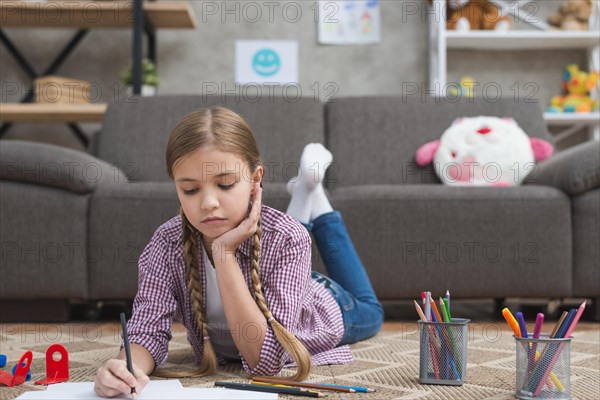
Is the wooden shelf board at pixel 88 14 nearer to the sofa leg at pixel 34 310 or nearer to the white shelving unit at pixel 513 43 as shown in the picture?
the white shelving unit at pixel 513 43

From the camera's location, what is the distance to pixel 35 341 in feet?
5.58

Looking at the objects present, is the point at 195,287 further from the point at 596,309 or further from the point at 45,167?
the point at 596,309

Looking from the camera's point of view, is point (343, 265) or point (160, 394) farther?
point (343, 265)

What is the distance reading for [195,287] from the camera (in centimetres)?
127

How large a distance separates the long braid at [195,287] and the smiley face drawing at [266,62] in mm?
2190

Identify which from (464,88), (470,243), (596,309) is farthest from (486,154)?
(464,88)

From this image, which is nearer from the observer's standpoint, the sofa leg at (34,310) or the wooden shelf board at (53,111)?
the sofa leg at (34,310)

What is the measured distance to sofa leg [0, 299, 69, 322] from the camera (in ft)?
6.82

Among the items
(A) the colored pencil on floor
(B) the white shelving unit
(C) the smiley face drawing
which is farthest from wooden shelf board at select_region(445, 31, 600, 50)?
(A) the colored pencil on floor

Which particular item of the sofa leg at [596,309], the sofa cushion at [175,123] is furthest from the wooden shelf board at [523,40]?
the sofa leg at [596,309]

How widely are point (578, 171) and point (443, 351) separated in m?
1.07

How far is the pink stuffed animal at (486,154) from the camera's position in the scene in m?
2.39

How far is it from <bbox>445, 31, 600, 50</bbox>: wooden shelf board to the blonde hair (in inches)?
84.8

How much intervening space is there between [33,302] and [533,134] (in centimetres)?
171
